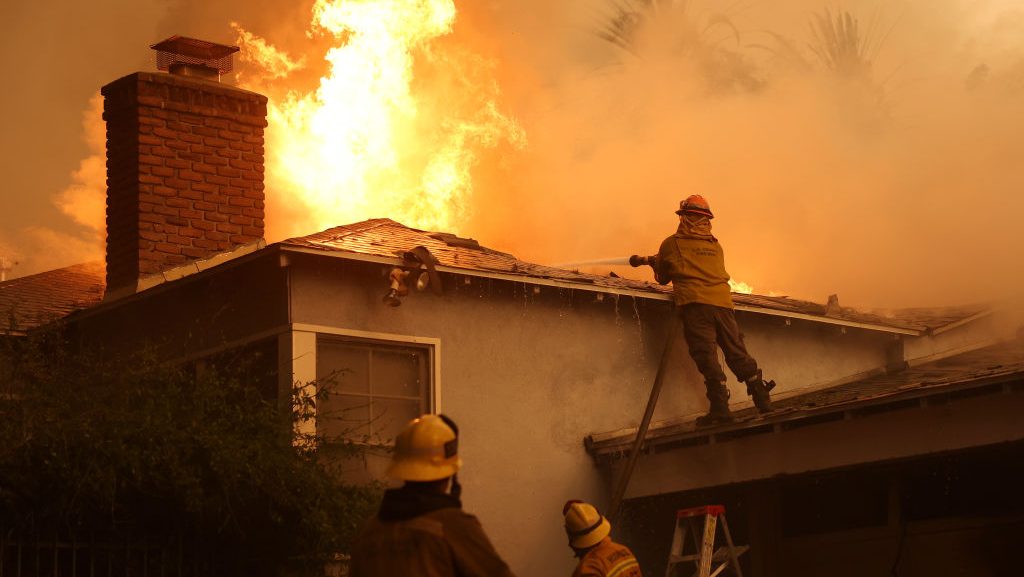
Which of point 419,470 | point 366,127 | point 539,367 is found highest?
point 366,127

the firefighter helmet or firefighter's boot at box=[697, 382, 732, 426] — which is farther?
the firefighter helmet

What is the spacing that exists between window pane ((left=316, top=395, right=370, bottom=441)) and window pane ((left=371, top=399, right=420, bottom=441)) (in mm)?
96

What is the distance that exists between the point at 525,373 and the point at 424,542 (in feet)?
29.3

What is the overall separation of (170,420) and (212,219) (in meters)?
5.51

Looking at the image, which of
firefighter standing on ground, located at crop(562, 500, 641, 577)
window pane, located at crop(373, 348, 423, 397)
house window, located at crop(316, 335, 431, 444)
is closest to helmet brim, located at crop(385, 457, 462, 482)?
firefighter standing on ground, located at crop(562, 500, 641, 577)

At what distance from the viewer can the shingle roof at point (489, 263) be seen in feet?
44.7

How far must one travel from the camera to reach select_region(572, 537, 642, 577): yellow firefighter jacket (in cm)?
757

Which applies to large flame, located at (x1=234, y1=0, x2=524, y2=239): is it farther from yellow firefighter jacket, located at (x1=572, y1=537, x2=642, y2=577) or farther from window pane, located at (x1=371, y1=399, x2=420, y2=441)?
yellow firefighter jacket, located at (x1=572, y1=537, x2=642, y2=577)

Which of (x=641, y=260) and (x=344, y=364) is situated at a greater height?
(x=641, y=260)

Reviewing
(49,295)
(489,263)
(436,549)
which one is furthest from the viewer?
(49,295)

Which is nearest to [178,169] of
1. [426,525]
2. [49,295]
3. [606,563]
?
[49,295]

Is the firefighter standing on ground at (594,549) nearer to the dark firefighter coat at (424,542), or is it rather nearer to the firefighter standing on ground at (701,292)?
the dark firefighter coat at (424,542)

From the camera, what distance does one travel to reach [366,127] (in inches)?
728

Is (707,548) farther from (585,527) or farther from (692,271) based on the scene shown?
(585,527)
